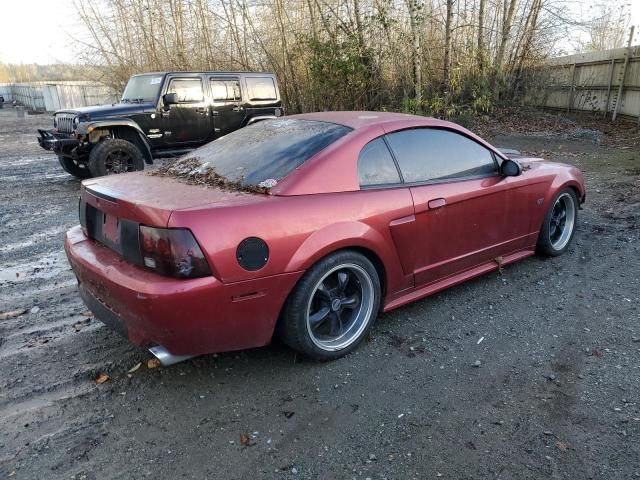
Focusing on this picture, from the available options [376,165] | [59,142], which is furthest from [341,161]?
[59,142]

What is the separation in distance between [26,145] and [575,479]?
1768cm

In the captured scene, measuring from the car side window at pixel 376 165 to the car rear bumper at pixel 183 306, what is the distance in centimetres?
86

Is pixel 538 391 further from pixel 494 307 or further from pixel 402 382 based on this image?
pixel 494 307

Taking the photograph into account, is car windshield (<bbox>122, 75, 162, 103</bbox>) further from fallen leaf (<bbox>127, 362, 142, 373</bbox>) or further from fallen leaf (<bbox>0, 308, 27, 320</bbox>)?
fallen leaf (<bbox>127, 362, 142, 373</bbox>)

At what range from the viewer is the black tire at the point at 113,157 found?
8.23m

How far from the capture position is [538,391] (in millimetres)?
2793

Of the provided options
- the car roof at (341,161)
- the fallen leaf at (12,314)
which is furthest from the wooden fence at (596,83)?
the fallen leaf at (12,314)

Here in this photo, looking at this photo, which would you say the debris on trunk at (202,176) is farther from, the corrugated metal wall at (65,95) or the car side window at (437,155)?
the corrugated metal wall at (65,95)

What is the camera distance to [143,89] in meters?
9.62

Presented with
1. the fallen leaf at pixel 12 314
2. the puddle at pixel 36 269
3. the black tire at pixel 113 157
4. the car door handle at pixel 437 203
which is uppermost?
the car door handle at pixel 437 203

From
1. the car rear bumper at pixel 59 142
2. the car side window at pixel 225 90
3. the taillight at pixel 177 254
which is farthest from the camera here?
the car side window at pixel 225 90

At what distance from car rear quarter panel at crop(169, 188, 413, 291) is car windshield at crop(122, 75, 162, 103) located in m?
7.45

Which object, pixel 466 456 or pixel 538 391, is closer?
pixel 466 456

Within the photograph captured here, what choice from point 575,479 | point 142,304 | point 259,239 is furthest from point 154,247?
point 575,479
